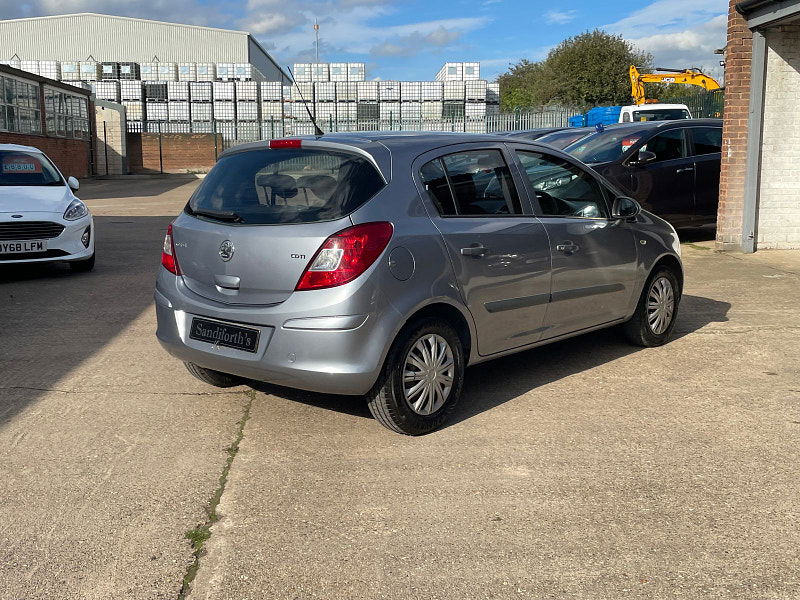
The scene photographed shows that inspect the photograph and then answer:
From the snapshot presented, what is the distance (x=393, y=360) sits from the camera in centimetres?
446

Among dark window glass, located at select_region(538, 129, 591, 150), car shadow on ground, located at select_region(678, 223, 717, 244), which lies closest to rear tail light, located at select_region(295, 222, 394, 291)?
car shadow on ground, located at select_region(678, 223, 717, 244)

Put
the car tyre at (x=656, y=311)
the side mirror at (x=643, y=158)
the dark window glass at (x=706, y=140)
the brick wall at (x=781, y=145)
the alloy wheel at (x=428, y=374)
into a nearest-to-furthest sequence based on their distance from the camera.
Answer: the alloy wheel at (x=428, y=374), the car tyre at (x=656, y=311), the brick wall at (x=781, y=145), the side mirror at (x=643, y=158), the dark window glass at (x=706, y=140)

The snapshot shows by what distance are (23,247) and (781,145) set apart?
10.0 metres

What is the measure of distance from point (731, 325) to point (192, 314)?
4.76 metres

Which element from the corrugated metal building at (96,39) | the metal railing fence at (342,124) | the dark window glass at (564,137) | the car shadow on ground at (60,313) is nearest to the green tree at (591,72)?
the metal railing fence at (342,124)

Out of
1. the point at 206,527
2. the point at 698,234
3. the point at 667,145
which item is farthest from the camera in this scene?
the point at 698,234

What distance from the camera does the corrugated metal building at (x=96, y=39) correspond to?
7706cm

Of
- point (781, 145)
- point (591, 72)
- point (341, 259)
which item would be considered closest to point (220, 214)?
point (341, 259)

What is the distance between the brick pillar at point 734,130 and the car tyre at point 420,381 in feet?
27.8

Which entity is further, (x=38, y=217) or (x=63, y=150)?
(x=63, y=150)

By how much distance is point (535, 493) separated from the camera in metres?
3.89

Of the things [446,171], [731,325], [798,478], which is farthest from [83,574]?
[731,325]

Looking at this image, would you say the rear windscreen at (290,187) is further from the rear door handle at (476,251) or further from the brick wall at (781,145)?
the brick wall at (781,145)

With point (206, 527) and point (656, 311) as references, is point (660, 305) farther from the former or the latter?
point (206, 527)
